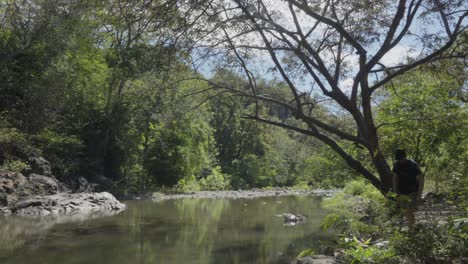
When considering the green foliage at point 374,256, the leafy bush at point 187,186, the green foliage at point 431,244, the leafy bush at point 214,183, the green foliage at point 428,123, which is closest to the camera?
the green foliage at point 374,256

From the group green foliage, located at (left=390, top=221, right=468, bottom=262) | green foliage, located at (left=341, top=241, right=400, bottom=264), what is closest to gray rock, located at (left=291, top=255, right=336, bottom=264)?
green foliage, located at (left=341, top=241, right=400, bottom=264)

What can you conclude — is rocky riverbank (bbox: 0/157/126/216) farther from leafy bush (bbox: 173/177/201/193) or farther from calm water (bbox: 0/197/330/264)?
leafy bush (bbox: 173/177/201/193)

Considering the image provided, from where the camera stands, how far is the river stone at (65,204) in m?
15.7

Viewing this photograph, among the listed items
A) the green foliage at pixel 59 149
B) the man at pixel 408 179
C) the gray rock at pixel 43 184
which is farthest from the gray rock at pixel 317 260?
the green foliage at pixel 59 149

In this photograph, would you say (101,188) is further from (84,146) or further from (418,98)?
(418,98)

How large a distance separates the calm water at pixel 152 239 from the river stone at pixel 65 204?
1584 millimetres

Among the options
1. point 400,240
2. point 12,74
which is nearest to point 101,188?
point 12,74

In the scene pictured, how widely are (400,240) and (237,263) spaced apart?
4053 millimetres

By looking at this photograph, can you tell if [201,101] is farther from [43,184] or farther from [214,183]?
[214,183]

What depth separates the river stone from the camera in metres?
15.7

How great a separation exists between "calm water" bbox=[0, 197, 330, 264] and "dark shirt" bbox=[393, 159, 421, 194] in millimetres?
3111

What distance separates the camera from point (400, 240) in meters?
5.33

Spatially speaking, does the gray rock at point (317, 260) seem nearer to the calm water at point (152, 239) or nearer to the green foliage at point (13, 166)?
the calm water at point (152, 239)

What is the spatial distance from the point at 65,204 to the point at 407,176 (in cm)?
1382
